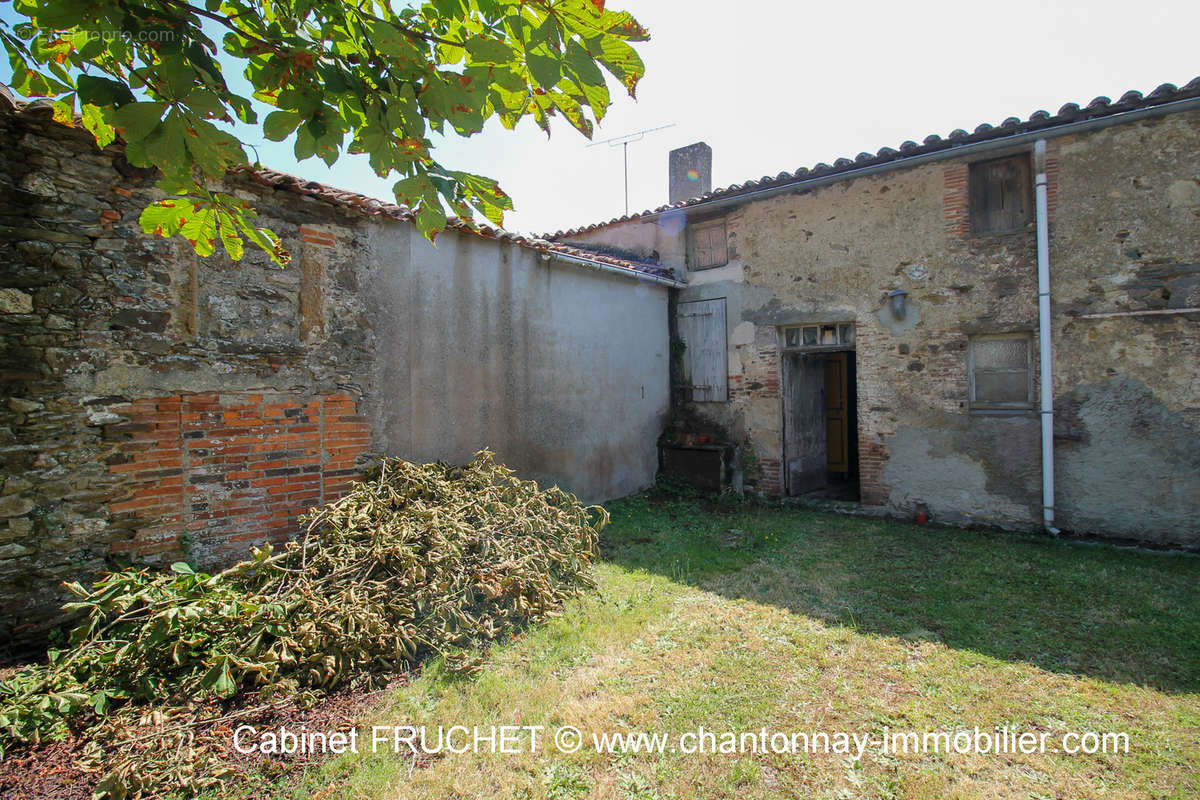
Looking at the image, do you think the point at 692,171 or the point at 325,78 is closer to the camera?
the point at 325,78

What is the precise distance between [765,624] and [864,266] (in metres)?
5.22

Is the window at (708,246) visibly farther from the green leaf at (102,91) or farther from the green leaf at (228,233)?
the green leaf at (102,91)

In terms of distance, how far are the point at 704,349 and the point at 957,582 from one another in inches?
189

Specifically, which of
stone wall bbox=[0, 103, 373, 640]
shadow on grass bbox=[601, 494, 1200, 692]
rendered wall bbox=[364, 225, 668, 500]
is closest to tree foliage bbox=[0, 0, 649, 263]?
stone wall bbox=[0, 103, 373, 640]

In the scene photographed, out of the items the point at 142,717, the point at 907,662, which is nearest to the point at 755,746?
the point at 907,662

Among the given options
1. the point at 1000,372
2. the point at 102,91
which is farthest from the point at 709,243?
the point at 102,91

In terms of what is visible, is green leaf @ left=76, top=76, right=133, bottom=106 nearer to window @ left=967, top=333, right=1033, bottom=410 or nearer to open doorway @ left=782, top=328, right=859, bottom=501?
open doorway @ left=782, top=328, right=859, bottom=501

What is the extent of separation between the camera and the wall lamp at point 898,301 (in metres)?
6.99

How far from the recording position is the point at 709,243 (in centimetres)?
877

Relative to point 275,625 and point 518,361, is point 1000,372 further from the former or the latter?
point 275,625

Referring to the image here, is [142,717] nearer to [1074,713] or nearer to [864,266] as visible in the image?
[1074,713]

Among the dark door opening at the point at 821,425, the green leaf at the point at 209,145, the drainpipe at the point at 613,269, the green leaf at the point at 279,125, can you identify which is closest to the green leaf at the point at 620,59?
the green leaf at the point at 279,125

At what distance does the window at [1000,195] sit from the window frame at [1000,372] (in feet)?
4.08

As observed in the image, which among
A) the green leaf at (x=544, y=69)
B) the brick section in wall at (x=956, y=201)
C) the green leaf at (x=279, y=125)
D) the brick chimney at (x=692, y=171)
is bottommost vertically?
the green leaf at (x=279, y=125)
